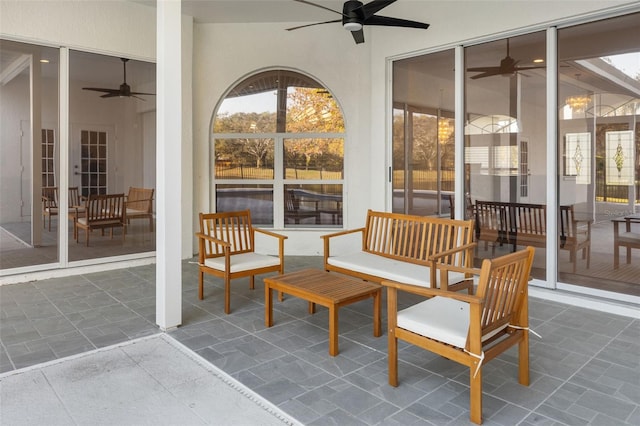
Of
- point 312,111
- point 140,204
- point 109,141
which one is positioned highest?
point 312,111

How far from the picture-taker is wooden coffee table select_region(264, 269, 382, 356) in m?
2.98

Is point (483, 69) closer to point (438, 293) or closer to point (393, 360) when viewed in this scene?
point (438, 293)

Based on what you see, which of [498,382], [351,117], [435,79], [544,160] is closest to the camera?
[498,382]

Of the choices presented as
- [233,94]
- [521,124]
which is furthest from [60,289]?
Answer: [521,124]

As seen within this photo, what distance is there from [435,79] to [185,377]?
14.4 feet

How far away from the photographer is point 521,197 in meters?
4.64

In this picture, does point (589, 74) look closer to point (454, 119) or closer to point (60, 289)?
point (454, 119)

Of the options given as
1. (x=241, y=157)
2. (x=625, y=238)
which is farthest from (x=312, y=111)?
(x=625, y=238)

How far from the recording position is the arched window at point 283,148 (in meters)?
6.48

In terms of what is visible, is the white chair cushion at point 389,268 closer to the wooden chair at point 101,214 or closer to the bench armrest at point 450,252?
the bench armrest at point 450,252

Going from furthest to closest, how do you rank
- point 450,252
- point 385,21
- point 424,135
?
point 424,135 → point 385,21 → point 450,252

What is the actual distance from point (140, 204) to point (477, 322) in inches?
196

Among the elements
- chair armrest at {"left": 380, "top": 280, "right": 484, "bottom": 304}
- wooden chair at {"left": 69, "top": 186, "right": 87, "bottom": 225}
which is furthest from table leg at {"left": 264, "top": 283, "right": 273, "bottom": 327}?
wooden chair at {"left": 69, "top": 186, "right": 87, "bottom": 225}

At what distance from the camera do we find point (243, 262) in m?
4.04
